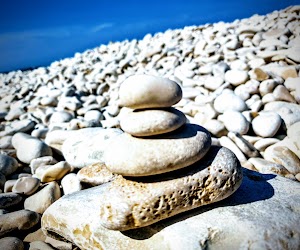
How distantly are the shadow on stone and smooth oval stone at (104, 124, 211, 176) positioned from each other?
446mm

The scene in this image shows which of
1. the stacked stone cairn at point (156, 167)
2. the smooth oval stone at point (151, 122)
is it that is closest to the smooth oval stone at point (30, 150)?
the stacked stone cairn at point (156, 167)

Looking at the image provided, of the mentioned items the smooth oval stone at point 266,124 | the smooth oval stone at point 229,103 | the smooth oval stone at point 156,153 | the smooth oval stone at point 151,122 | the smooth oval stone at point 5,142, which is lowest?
the smooth oval stone at point 5,142

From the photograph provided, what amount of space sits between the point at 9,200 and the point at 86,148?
1.15 meters

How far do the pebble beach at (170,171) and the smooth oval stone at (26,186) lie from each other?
0.04 ft

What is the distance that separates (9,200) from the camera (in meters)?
2.92

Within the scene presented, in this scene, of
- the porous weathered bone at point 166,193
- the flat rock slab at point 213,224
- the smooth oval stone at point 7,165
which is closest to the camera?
the flat rock slab at point 213,224

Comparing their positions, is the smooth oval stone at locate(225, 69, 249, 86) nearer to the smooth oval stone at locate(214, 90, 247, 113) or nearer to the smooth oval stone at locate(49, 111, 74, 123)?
the smooth oval stone at locate(214, 90, 247, 113)

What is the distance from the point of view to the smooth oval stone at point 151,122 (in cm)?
197

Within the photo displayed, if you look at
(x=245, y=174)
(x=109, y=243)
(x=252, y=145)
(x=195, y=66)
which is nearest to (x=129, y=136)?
(x=109, y=243)

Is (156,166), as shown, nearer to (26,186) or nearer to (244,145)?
(26,186)

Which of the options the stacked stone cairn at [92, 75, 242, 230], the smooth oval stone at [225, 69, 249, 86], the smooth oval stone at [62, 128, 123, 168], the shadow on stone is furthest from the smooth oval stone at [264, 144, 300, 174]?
the smooth oval stone at [62, 128, 123, 168]

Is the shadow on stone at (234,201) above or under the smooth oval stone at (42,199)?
above

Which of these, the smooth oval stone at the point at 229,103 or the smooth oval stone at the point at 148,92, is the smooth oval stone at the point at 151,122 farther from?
the smooth oval stone at the point at 229,103

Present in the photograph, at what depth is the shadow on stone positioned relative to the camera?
6.66ft
